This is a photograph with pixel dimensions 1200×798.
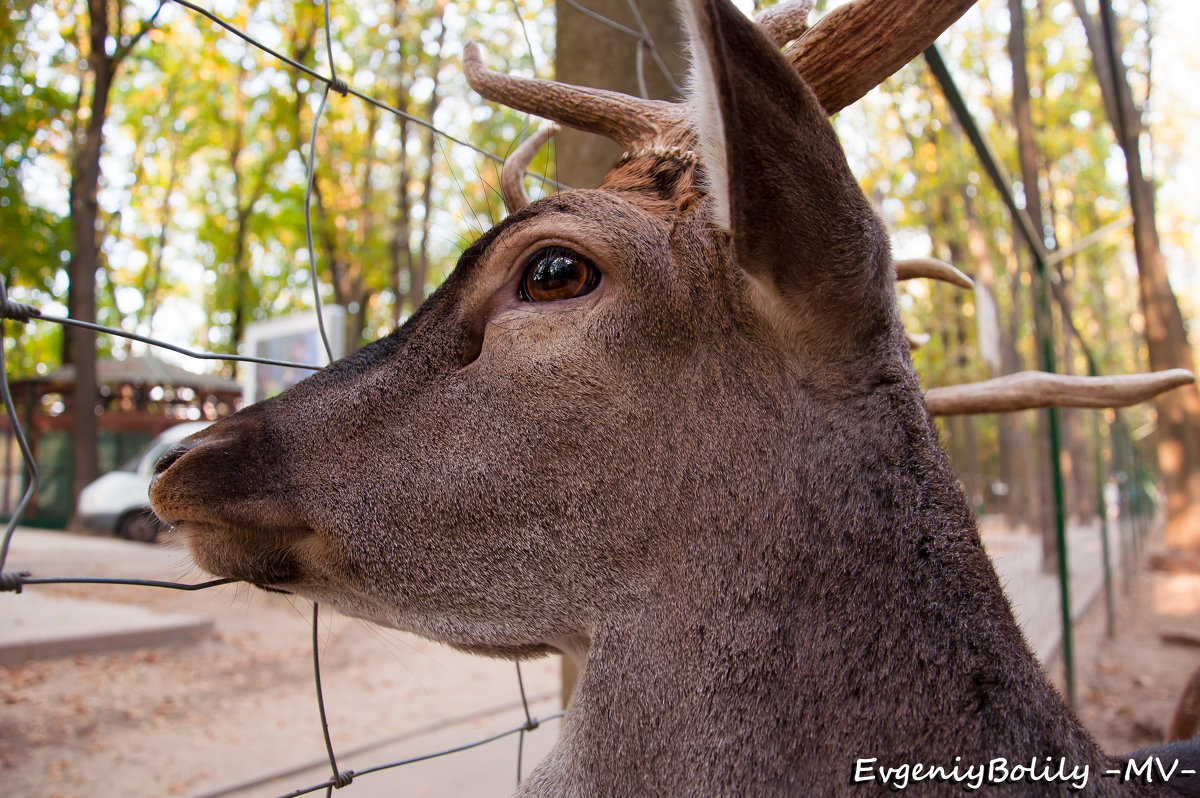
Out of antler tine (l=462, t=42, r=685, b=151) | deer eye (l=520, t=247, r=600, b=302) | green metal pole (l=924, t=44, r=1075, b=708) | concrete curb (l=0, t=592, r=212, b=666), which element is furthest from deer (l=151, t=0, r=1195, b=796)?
concrete curb (l=0, t=592, r=212, b=666)

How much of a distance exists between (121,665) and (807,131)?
27.2 ft

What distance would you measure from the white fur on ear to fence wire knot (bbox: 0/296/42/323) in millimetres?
1232

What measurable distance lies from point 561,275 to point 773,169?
0.48 metres

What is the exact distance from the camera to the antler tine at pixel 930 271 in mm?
2463

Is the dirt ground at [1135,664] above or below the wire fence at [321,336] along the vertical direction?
below

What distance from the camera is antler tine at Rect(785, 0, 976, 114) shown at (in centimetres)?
158

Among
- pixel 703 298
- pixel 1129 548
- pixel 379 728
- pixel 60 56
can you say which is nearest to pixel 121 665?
pixel 379 728

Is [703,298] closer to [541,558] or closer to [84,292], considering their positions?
[541,558]

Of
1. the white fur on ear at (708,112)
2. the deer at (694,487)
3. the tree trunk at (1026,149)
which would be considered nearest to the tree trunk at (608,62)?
the deer at (694,487)

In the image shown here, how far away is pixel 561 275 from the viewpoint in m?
1.69

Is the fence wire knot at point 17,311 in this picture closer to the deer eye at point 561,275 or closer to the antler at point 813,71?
the deer eye at point 561,275

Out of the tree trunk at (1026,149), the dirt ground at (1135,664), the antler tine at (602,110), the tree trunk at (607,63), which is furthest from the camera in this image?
the tree trunk at (1026,149)

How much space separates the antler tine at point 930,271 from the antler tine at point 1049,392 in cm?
32

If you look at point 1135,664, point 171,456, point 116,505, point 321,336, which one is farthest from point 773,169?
point 116,505
